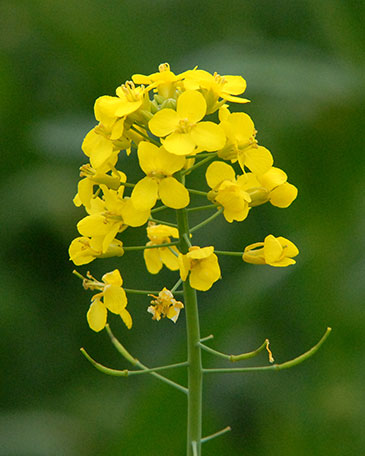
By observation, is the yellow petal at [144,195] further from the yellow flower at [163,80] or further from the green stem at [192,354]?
the yellow flower at [163,80]

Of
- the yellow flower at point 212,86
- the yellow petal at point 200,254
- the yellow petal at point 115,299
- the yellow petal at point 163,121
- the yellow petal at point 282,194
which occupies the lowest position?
the yellow petal at point 115,299

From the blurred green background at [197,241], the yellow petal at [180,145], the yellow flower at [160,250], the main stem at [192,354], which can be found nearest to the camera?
the yellow petal at [180,145]

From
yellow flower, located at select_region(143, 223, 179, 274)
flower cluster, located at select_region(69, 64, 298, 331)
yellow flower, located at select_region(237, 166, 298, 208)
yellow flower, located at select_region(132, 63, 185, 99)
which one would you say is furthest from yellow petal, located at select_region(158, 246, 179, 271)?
yellow flower, located at select_region(132, 63, 185, 99)

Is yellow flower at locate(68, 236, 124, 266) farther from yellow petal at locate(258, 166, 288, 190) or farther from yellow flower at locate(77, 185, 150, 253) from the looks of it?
yellow petal at locate(258, 166, 288, 190)

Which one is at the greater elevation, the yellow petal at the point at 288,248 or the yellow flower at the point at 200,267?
the yellow petal at the point at 288,248

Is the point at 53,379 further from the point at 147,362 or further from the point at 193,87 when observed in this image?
the point at 193,87

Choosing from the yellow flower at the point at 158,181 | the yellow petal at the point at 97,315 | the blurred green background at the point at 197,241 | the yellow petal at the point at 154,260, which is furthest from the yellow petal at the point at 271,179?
the blurred green background at the point at 197,241

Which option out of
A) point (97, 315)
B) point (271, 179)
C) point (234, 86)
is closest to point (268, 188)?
point (271, 179)
